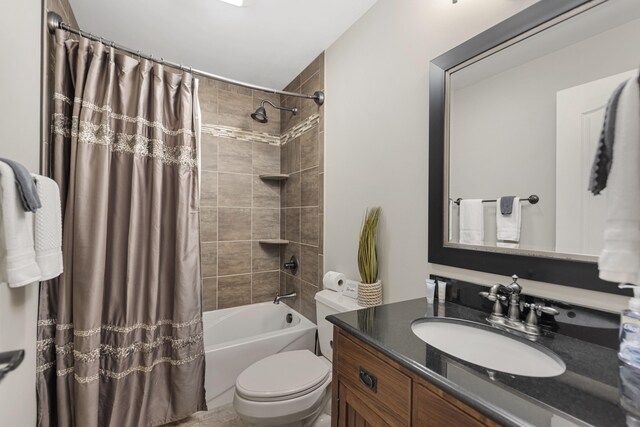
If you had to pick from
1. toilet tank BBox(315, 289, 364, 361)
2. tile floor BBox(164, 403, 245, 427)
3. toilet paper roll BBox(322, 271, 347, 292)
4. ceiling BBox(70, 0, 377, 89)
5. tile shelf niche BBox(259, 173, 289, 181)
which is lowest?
tile floor BBox(164, 403, 245, 427)

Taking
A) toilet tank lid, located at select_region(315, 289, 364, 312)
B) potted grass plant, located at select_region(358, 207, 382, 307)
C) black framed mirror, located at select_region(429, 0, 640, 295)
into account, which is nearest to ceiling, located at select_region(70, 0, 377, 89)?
black framed mirror, located at select_region(429, 0, 640, 295)

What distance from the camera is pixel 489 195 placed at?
1047 millimetres

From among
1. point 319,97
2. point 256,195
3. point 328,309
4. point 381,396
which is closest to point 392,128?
point 319,97

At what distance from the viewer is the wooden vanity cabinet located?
0.60 metres

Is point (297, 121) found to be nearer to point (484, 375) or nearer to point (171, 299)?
point (171, 299)

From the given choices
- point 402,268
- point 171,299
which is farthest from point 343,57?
point 171,299

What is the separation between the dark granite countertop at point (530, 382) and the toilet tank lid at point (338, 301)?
2.04 feet

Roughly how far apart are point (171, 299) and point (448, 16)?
6.62 feet

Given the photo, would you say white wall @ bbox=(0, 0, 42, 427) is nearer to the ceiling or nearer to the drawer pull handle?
the ceiling

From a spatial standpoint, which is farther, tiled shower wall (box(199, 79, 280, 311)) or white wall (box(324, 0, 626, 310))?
tiled shower wall (box(199, 79, 280, 311))

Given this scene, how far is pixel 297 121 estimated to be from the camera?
8.00 feet

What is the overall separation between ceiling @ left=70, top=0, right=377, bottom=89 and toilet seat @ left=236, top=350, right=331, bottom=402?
2.03 metres

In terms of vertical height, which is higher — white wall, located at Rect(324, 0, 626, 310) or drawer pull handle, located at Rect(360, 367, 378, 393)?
white wall, located at Rect(324, 0, 626, 310)

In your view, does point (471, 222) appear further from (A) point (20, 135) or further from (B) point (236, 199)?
(B) point (236, 199)
